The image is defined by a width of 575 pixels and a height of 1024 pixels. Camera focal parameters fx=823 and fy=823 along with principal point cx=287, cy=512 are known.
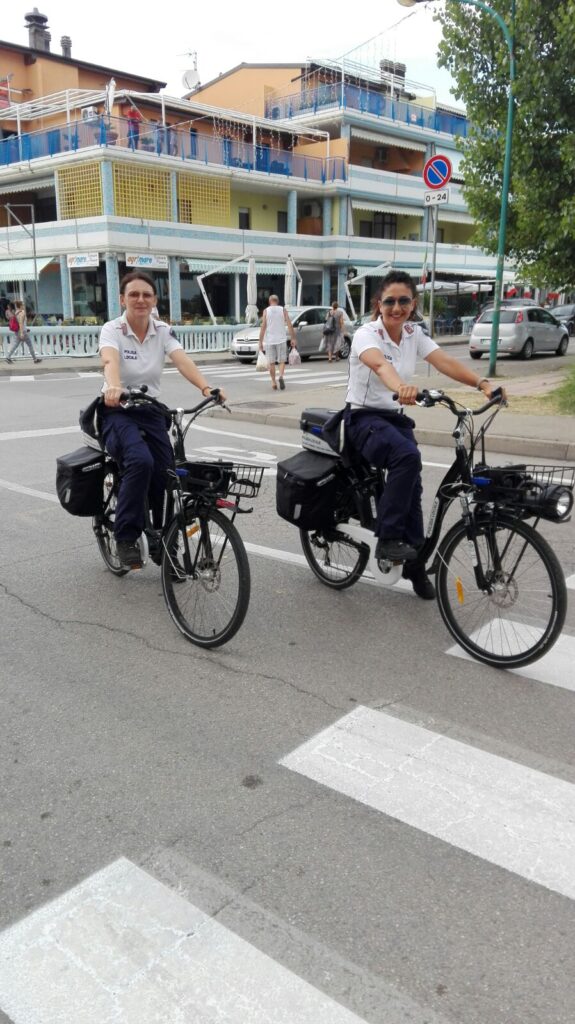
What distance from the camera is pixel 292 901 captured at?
246 centimetres

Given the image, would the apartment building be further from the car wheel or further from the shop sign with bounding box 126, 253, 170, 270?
the car wheel

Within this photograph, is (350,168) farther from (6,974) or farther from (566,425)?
(6,974)

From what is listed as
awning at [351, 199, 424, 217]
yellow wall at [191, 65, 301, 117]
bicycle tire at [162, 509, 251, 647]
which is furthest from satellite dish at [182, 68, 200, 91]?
Result: bicycle tire at [162, 509, 251, 647]

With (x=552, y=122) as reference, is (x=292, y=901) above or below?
below

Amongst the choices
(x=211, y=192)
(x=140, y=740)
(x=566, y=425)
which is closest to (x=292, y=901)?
(x=140, y=740)

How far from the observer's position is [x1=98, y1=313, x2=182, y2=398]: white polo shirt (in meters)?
4.82

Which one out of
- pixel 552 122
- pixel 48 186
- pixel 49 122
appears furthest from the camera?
pixel 49 122

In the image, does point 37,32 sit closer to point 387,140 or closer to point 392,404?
point 387,140

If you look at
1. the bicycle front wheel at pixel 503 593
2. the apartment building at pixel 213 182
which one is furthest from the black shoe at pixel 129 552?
the apartment building at pixel 213 182

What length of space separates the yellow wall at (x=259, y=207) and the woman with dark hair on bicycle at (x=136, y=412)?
112 feet

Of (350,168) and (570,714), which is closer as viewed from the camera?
(570,714)

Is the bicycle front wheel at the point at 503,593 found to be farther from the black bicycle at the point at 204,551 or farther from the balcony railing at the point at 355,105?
the balcony railing at the point at 355,105

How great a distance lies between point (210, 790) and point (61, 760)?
Result: 0.65 meters

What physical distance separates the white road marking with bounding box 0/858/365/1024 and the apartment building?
2887 centimetres
